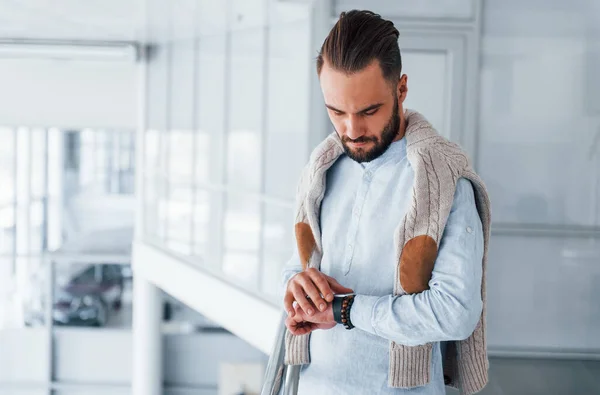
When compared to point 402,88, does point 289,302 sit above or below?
below

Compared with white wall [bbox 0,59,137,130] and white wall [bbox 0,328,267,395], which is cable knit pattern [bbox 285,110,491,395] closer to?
white wall [bbox 0,59,137,130]

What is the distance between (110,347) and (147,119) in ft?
15.2

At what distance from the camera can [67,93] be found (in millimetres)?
11617

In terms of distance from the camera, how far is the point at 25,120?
11.5 m

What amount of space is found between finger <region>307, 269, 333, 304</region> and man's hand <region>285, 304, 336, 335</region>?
0.03 m

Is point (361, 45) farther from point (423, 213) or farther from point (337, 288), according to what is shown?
point (337, 288)

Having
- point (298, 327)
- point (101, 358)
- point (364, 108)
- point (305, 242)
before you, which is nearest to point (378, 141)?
point (364, 108)

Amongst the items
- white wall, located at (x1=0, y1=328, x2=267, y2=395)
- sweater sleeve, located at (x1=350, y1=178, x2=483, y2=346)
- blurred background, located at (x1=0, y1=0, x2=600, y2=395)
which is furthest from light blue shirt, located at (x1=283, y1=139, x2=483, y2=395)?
white wall, located at (x1=0, y1=328, x2=267, y2=395)

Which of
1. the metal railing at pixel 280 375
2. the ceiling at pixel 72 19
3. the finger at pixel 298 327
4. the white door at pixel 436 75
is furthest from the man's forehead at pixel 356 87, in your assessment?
the ceiling at pixel 72 19

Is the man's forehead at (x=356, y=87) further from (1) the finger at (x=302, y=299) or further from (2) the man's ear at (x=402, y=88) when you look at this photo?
(1) the finger at (x=302, y=299)

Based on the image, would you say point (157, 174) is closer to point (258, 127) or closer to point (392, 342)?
point (258, 127)

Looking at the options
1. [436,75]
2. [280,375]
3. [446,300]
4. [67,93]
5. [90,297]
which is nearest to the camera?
[446,300]

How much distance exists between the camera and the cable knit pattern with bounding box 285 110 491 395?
1.40 metres

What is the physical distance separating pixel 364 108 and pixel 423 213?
24 centimetres
